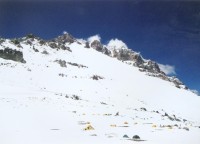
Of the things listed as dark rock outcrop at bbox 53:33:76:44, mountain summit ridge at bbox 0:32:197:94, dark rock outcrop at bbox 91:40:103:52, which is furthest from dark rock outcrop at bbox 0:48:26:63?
dark rock outcrop at bbox 91:40:103:52

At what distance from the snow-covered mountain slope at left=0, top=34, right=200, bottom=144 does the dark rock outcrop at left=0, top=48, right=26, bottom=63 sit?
28 cm

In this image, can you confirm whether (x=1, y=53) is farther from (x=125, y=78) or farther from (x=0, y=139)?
(x=0, y=139)

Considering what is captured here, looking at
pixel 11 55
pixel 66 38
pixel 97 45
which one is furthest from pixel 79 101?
pixel 97 45

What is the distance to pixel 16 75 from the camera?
75.8 meters

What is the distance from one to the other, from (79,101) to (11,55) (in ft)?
110

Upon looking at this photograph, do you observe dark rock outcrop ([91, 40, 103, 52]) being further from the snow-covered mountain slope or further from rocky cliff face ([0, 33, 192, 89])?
the snow-covered mountain slope

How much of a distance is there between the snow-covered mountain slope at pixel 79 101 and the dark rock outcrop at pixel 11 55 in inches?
11.1

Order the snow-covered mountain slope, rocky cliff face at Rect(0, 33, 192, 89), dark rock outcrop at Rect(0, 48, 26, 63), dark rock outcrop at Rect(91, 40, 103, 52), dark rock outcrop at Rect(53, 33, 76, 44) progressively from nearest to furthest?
the snow-covered mountain slope < dark rock outcrop at Rect(0, 48, 26, 63) < rocky cliff face at Rect(0, 33, 192, 89) < dark rock outcrop at Rect(53, 33, 76, 44) < dark rock outcrop at Rect(91, 40, 103, 52)

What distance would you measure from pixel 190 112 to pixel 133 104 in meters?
27.3

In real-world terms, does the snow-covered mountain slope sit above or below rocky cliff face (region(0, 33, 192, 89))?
below

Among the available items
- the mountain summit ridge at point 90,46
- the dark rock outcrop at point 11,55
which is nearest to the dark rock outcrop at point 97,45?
the mountain summit ridge at point 90,46

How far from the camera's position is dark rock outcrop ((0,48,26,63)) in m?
86.8

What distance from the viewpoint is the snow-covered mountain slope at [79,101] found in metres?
30.6

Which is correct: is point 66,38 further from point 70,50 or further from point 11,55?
point 11,55
